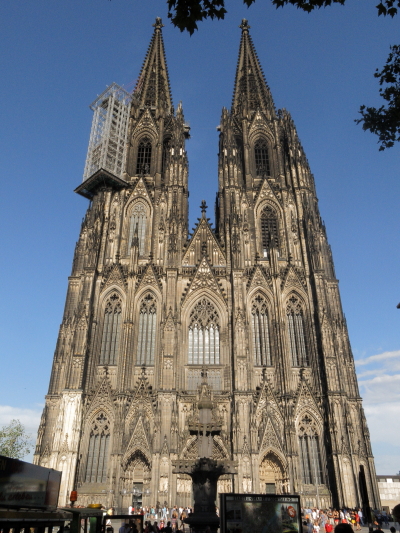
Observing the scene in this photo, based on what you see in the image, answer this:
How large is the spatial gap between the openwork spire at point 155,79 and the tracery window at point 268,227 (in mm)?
16767

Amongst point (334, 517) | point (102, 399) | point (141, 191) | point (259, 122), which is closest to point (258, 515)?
point (334, 517)

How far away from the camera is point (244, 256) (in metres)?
35.1

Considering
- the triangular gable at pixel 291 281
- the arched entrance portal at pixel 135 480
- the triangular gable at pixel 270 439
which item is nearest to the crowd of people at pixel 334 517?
the triangular gable at pixel 270 439

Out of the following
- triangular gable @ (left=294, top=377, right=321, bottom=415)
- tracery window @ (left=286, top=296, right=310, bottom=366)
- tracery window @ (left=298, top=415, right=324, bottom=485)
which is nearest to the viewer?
tracery window @ (left=298, top=415, right=324, bottom=485)

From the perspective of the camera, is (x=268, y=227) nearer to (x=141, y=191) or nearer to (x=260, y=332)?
(x=260, y=332)

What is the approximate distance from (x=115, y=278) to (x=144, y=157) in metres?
13.9

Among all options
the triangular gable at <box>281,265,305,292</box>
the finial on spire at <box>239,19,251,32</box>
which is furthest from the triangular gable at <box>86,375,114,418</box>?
the finial on spire at <box>239,19,251,32</box>

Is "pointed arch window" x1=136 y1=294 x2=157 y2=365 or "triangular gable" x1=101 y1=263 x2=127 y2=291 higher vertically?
"triangular gable" x1=101 y1=263 x2=127 y2=291

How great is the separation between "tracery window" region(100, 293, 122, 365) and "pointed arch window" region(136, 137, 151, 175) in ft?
43.8

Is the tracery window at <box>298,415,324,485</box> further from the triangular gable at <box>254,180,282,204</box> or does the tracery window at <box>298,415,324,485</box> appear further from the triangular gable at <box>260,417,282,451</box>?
the triangular gable at <box>254,180,282,204</box>

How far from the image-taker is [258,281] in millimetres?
34156

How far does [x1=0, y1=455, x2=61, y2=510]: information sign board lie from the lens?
8242 mm

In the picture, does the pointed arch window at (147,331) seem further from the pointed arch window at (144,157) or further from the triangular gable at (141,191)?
the pointed arch window at (144,157)

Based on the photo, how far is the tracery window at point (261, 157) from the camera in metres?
40.9
